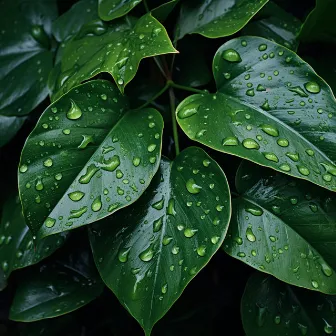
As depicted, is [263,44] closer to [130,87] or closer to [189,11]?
Result: [189,11]

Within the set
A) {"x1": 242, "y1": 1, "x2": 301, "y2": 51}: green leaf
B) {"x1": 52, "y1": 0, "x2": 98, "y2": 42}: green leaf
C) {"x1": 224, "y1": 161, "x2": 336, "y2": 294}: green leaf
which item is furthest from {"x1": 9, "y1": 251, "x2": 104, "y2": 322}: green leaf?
{"x1": 242, "y1": 1, "x2": 301, "y2": 51}: green leaf

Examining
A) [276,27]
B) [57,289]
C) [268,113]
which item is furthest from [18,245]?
[276,27]

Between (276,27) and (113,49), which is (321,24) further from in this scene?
(113,49)

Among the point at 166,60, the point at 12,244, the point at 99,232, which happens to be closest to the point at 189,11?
the point at 166,60

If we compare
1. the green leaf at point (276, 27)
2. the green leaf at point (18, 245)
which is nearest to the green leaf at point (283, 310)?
the green leaf at point (18, 245)

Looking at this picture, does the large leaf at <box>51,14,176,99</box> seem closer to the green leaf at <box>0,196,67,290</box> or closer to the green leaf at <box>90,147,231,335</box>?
the green leaf at <box>90,147,231,335</box>

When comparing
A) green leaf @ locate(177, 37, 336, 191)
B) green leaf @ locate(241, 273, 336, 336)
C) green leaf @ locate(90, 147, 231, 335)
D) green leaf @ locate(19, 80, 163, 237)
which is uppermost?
green leaf @ locate(19, 80, 163, 237)

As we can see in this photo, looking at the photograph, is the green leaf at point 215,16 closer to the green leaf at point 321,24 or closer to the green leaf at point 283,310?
the green leaf at point 321,24
